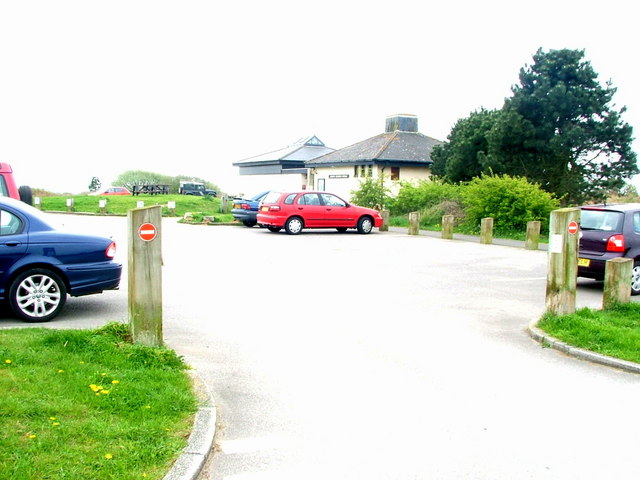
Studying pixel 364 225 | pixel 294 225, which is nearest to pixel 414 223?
pixel 364 225

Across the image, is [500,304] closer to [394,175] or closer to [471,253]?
[471,253]

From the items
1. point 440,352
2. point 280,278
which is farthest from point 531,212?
point 440,352

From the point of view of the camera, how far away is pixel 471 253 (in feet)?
63.7


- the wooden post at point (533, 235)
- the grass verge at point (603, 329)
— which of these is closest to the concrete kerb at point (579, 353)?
the grass verge at point (603, 329)

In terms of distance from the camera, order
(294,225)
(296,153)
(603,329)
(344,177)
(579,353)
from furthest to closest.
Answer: (296,153) < (344,177) < (294,225) < (603,329) < (579,353)

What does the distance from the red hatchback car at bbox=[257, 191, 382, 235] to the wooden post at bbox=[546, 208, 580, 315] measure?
1626 centimetres

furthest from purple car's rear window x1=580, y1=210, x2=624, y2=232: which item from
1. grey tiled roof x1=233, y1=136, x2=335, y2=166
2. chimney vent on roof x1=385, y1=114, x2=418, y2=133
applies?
grey tiled roof x1=233, y1=136, x2=335, y2=166

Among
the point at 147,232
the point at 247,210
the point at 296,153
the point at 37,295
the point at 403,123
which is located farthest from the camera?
the point at 296,153

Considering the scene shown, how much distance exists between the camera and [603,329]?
26.5 ft

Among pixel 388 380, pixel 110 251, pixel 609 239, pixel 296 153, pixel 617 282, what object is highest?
pixel 296 153

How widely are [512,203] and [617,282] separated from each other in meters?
17.2

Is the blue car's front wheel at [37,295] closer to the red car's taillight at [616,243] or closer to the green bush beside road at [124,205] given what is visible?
the red car's taillight at [616,243]

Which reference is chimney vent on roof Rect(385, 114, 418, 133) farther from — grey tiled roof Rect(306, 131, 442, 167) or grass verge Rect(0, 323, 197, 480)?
grass verge Rect(0, 323, 197, 480)

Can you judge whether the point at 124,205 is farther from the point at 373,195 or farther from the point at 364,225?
the point at 364,225
